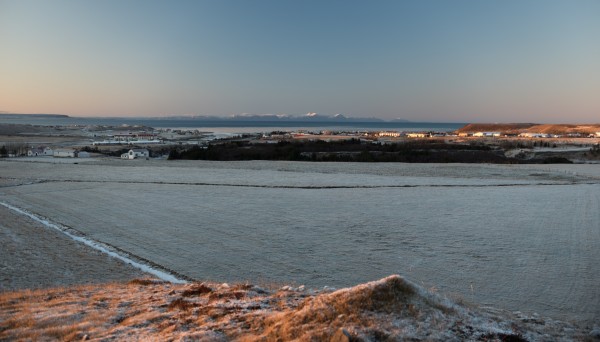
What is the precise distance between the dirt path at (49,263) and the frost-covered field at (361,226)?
129 cm

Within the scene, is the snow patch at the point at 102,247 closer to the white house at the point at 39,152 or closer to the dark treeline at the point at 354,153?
the dark treeline at the point at 354,153

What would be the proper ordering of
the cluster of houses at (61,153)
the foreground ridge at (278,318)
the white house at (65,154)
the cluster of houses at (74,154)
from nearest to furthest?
the foreground ridge at (278,318) → the cluster of houses at (74,154) → the white house at (65,154) → the cluster of houses at (61,153)

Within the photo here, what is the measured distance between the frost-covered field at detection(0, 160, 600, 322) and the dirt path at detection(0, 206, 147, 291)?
129 centimetres

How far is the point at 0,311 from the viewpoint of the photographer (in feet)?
31.4

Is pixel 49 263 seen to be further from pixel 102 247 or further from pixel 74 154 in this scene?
pixel 74 154

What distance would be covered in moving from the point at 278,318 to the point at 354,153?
57209mm

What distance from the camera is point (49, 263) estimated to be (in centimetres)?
1480

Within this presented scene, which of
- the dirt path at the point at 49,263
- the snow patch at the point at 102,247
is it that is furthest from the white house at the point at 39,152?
the dirt path at the point at 49,263

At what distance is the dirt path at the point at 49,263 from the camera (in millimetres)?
13250

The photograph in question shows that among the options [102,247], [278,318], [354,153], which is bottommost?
[102,247]

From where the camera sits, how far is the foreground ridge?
6.91m

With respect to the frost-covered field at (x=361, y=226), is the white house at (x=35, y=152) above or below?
above

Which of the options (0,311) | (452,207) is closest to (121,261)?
(0,311)

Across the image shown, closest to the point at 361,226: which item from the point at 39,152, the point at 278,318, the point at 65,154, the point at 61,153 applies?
the point at 278,318
